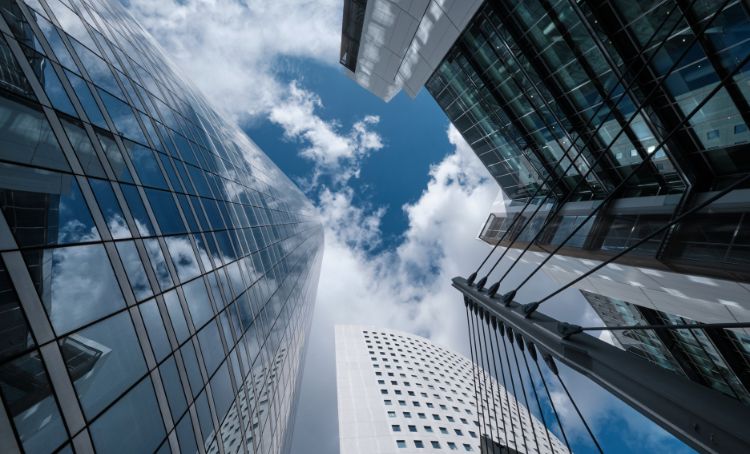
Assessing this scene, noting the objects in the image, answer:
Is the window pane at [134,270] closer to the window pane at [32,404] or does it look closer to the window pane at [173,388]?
the window pane at [173,388]

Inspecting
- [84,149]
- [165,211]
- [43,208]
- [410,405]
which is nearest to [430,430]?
[410,405]

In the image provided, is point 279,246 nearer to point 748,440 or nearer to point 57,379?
point 57,379

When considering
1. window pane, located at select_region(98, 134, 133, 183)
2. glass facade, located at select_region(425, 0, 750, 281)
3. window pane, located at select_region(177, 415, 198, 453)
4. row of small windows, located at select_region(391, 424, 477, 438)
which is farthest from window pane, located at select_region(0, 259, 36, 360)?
row of small windows, located at select_region(391, 424, 477, 438)

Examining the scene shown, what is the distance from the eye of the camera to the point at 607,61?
65.2 feet

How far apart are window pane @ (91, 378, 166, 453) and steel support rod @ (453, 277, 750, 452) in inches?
382

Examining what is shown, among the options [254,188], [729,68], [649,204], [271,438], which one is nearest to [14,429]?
[271,438]

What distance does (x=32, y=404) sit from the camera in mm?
5625

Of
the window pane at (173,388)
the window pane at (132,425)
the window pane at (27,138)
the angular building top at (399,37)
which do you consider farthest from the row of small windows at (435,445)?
the window pane at (27,138)

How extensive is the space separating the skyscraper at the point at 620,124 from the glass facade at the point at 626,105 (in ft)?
0.27

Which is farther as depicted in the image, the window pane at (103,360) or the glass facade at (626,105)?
the glass facade at (626,105)

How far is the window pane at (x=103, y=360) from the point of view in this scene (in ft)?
21.8

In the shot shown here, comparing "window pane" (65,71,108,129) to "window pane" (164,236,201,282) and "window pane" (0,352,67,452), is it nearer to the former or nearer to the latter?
"window pane" (164,236,201,282)

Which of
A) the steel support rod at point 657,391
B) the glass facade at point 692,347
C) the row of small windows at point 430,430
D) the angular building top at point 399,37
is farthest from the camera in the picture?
the row of small windows at point 430,430

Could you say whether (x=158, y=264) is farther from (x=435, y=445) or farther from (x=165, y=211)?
(x=435, y=445)
